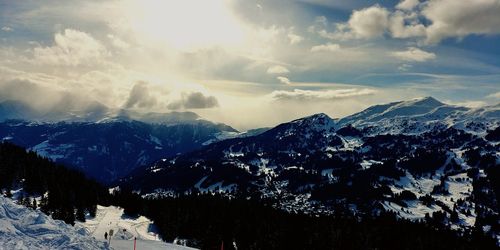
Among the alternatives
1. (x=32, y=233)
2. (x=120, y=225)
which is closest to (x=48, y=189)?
(x=120, y=225)

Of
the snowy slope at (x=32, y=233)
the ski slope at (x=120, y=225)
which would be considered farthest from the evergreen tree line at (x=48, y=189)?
the snowy slope at (x=32, y=233)

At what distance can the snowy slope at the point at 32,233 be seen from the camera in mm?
39625

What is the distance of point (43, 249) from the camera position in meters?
39.6

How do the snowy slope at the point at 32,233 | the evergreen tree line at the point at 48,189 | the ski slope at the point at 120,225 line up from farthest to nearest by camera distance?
1. the evergreen tree line at the point at 48,189
2. the ski slope at the point at 120,225
3. the snowy slope at the point at 32,233

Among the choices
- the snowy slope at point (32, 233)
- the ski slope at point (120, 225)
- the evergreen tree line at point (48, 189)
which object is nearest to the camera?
the snowy slope at point (32, 233)

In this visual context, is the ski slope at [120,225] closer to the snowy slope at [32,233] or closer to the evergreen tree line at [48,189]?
the evergreen tree line at [48,189]

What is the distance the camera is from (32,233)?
43.7 meters

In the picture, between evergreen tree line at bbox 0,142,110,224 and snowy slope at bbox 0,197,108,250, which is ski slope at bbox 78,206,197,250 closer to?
evergreen tree line at bbox 0,142,110,224

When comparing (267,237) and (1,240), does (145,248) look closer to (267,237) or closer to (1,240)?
(1,240)

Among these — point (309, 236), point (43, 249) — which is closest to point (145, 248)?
point (43, 249)

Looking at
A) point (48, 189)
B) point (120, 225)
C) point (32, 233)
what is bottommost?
point (120, 225)

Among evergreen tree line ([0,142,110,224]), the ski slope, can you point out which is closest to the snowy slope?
the ski slope

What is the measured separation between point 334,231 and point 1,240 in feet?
549

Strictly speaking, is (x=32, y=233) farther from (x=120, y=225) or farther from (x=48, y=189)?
(x=48, y=189)
